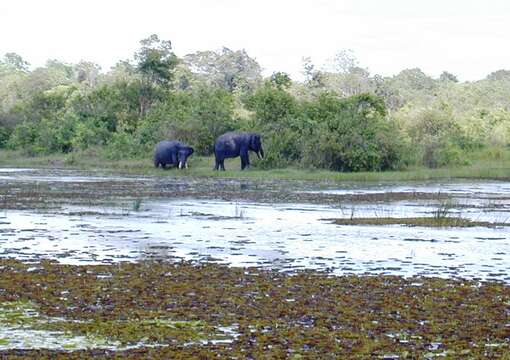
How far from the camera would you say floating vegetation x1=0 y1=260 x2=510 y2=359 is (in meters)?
9.44

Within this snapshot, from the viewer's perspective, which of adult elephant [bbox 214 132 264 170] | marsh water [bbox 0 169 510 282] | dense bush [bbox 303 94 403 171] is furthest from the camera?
adult elephant [bbox 214 132 264 170]

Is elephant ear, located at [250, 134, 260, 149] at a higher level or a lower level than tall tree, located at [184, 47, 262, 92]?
lower

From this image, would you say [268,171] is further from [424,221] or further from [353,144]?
[424,221]

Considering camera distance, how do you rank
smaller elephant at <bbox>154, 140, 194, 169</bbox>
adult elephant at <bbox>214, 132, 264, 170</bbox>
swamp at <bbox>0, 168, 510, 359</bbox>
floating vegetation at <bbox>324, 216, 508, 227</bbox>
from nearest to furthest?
swamp at <bbox>0, 168, 510, 359</bbox> < floating vegetation at <bbox>324, 216, 508, 227</bbox> < adult elephant at <bbox>214, 132, 264, 170</bbox> < smaller elephant at <bbox>154, 140, 194, 169</bbox>

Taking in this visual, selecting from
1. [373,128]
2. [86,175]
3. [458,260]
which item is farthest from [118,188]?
[458,260]

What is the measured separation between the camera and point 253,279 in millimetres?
13305

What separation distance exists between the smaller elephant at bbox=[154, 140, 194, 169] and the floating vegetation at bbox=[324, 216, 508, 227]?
69.0 feet

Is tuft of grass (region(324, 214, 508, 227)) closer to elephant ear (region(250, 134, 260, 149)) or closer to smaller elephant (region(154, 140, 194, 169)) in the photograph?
elephant ear (region(250, 134, 260, 149))

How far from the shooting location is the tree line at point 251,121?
132 ft

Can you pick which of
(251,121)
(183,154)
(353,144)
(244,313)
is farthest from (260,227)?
(251,121)

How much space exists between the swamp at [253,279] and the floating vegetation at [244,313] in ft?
0.08

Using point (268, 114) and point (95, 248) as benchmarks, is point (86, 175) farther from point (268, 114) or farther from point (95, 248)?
point (95, 248)

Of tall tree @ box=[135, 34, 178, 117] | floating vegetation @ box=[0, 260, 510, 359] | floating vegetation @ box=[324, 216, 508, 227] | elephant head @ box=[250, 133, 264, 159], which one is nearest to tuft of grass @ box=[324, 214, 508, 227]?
floating vegetation @ box=[324, 216, 508, 227]

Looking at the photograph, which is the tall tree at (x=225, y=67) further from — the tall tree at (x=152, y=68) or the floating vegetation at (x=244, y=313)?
the floating vegetation at (x=244, y=313)
